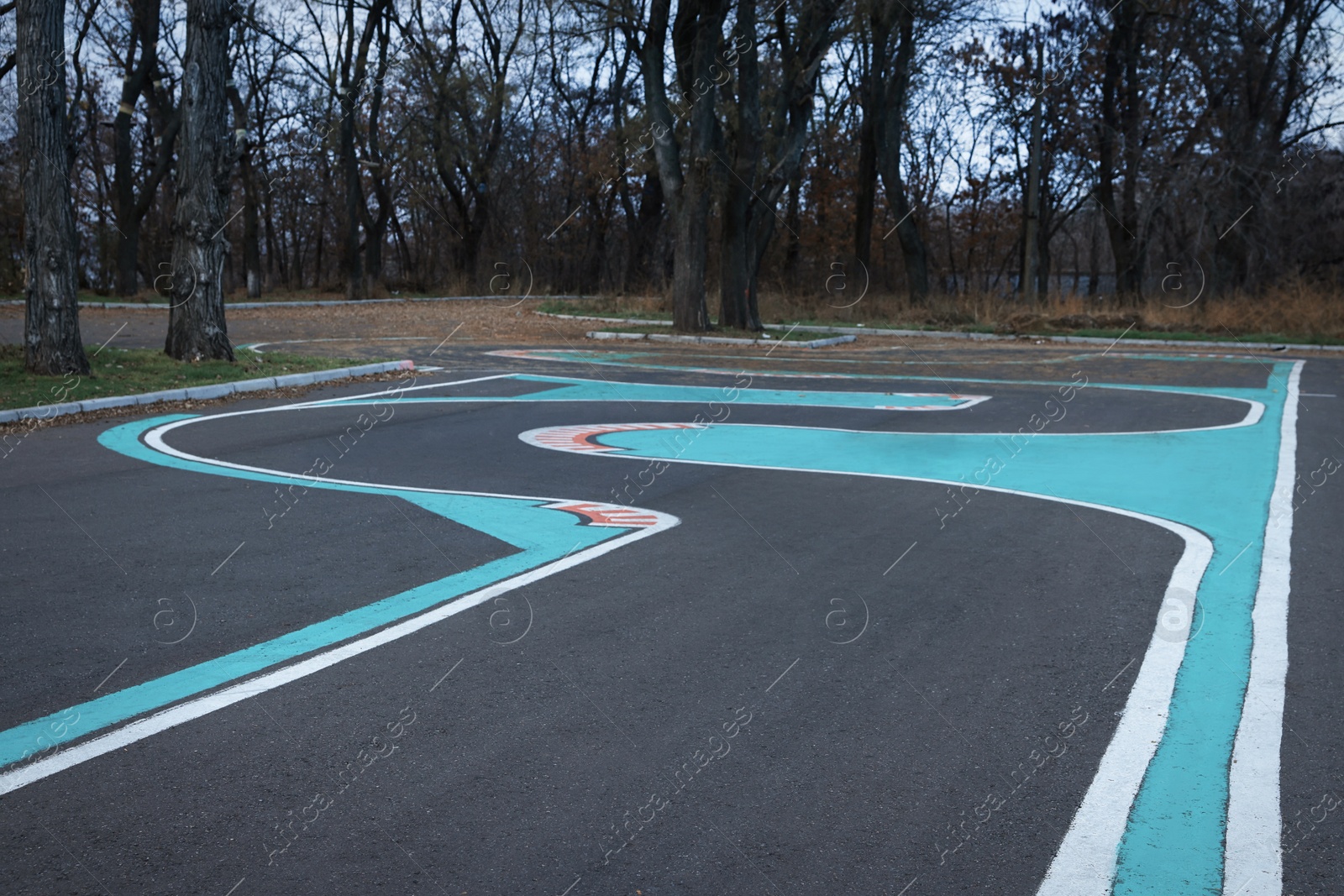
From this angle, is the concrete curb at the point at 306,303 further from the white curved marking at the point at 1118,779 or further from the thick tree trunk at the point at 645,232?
the white curved marking at the point at 1118,779

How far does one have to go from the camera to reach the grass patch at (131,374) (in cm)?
1388

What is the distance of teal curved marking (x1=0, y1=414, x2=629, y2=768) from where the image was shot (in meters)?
4.35

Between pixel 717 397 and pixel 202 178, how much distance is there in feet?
27.2

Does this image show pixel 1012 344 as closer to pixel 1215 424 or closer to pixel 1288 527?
pixel 1215 424

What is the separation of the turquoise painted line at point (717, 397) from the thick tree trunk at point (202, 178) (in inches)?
156

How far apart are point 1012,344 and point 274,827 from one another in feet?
81.3

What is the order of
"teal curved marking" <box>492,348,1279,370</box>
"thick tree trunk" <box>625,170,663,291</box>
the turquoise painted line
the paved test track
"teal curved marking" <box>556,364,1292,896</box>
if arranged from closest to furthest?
the paved test track, "teal curved marking" <box>556,364,1292,896</box>, the turquoise painted line, "teal curved marking" <box>492,348,1279,370</box>, "thick tree trunk" <box>625,170,663,291</box>

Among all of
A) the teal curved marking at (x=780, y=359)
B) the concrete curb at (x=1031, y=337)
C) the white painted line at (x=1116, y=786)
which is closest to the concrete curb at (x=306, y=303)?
the concrete curb at (x=1031, y=337)

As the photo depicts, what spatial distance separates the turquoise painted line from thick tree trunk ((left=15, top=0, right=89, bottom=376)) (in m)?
3.94

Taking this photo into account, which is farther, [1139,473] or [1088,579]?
[1139,473]

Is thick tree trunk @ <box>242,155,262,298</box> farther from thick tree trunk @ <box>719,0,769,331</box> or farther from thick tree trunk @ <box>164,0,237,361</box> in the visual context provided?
thick tree trunk @ <box>164,0,237,361</box>

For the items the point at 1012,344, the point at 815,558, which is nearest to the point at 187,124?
the point at 815,558

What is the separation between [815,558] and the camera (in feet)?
22.5

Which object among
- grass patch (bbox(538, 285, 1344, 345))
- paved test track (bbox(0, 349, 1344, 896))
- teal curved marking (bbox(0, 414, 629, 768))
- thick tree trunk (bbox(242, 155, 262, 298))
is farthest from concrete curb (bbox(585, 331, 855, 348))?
thick tree trunk (bbox(242, 155, 262, 298))
